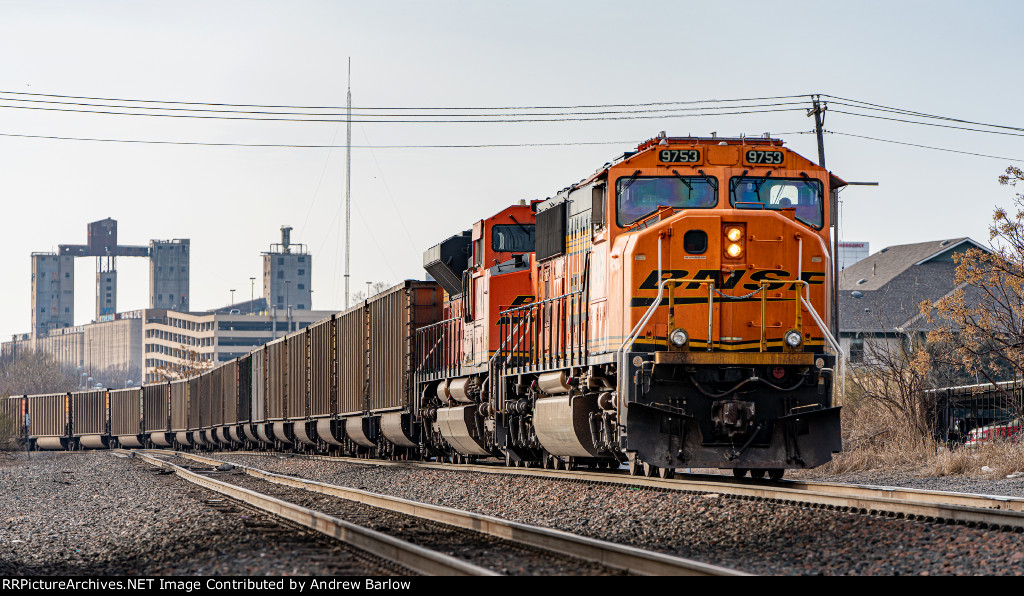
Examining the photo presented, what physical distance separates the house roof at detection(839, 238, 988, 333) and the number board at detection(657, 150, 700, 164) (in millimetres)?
36622

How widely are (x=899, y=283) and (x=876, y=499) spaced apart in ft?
153

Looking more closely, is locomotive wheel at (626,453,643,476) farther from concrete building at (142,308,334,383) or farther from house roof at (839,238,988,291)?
concrete building at (142,308,334,383)

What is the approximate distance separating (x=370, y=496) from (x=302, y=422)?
1844 cm

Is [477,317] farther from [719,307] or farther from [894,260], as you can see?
[894,260]

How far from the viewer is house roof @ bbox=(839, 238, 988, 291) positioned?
56.1 meters

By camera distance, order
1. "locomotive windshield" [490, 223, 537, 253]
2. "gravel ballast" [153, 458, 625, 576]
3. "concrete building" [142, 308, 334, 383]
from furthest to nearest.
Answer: "concrete building" [142, 308, 334, 383], "locomotive windshield" [490, 223, 537, 253], "gravel ballast" [153, 458, 625, 576]

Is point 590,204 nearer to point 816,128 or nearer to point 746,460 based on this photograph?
point 746,460

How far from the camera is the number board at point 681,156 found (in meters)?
13.3

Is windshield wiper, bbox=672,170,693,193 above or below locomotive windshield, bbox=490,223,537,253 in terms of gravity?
above

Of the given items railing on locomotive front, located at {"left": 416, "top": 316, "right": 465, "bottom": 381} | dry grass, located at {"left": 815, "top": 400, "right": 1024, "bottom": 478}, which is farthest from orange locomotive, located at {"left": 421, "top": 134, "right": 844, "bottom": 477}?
railing on locomotive front, located at {"left": 416, "top": 316, "right": 465, "bottom": 381}

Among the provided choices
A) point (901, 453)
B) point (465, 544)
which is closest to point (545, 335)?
point (465, 544)

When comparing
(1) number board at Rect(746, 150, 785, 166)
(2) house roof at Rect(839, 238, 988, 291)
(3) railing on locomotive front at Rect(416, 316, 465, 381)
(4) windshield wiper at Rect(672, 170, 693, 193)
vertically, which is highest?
(2) house roof at Rect(839, 238, 988, 291)
